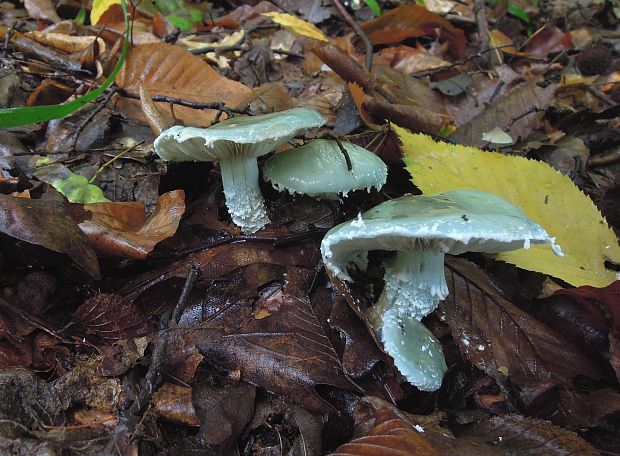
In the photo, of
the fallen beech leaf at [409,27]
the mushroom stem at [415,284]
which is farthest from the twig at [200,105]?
the fallen beech leaf at [409,27]

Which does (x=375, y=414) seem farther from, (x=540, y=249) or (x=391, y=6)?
(x=391, y=6)

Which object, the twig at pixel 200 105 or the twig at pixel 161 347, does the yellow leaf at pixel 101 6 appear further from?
the twig at pixel 161 347

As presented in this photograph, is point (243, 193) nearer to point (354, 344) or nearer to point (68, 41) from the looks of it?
point (354, 344)

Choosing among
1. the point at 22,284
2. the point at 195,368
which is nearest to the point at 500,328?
the point at 195,368

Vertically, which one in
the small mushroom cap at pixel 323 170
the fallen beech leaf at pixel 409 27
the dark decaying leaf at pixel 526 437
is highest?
the small mushroom cap at pixel 323 170

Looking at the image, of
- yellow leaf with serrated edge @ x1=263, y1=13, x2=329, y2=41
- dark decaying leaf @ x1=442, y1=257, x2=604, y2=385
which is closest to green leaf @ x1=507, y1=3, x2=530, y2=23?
yellow leaf with serrated edge @ x1=263, y1=13, x2=329, y2=41

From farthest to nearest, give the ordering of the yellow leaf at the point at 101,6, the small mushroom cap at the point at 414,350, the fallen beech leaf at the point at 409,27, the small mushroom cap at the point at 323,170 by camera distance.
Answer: the fallen beech leaf at the point at 409,27
the yellow leaf at the point at 101,6
the small mushroom cap at the point at 323,170
the small mushroom cap at the point at 414,350

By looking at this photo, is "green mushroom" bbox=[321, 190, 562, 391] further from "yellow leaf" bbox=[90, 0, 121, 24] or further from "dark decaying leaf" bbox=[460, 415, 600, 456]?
"yellow leaf" bbox=[90, 0, 121, 24]
